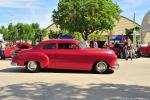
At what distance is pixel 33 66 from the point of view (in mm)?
17250

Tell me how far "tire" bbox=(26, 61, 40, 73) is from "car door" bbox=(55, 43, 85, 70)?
0.90m

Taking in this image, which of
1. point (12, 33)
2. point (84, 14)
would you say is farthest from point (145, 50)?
point (12, 33)

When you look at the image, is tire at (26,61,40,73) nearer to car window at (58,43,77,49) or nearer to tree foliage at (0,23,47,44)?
car window at (58,43,77,49)

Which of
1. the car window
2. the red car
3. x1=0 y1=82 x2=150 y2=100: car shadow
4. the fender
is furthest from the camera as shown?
the car window

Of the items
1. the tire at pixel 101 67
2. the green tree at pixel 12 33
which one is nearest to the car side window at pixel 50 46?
the tire at pixel 101 67

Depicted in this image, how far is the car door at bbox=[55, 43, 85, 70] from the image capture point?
55.2 feet

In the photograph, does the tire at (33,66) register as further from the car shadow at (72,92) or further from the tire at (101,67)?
the car shadow at (72,92)

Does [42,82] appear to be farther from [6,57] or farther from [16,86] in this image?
[6,57]

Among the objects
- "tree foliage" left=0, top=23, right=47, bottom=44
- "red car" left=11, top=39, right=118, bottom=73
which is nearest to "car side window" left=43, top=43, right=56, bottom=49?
"red car" left=11, top=39, right=118, bottom=73

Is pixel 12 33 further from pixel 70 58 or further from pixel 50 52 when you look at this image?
pixel 70 58

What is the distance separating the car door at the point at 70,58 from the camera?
55.2 feet

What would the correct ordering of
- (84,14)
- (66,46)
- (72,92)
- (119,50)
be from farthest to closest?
1. (84,14)
2. (119,50)
3. (66,46)
4. (72,92)

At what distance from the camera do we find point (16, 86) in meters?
12.4

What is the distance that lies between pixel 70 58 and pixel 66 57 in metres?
0.19
